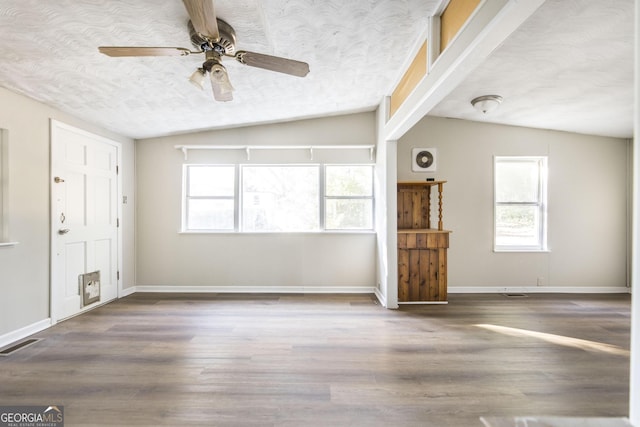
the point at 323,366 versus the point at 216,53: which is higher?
the point at 216,53

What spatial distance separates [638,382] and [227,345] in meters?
2.70

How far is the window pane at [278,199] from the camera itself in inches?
182

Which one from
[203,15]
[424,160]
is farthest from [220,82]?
[424,160]

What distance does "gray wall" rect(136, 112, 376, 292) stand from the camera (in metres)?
4.55

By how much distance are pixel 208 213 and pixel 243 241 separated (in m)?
0.71

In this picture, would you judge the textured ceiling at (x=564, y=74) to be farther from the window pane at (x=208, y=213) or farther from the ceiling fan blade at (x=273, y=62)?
the window pane at (x=208, y=213)

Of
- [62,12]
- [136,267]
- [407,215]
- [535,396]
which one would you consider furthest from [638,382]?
[136,267]

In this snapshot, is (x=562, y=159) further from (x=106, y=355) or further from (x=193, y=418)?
(x=106, y=355)

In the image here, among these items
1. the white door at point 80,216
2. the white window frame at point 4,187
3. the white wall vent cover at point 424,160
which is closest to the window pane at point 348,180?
the white wall vent cover at point 424,160

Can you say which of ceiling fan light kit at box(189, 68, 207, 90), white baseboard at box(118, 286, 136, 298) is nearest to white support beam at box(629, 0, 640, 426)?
ceiling fan light kit at box(189, 68, 207, 90)

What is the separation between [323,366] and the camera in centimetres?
238

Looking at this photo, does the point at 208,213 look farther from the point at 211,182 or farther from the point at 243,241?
the point at 243,241

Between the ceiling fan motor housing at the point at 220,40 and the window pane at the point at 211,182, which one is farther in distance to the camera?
the window pane at the point at 211,182

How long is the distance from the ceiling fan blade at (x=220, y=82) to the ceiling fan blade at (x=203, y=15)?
24 centimetres
